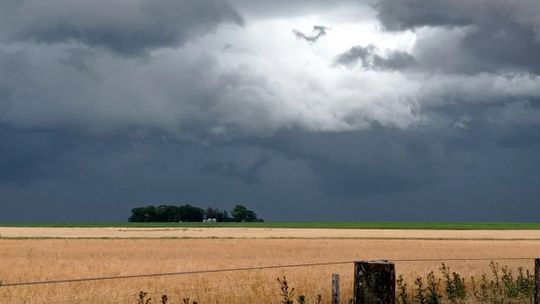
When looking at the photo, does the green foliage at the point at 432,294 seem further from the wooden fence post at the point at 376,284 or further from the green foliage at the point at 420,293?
the wooden fence post at the point at 376,284

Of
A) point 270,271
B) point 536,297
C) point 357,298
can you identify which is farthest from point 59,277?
point 357,298

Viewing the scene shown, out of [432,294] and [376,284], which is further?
[432,294]

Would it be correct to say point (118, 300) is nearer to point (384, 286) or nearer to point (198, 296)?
point (198, 296)

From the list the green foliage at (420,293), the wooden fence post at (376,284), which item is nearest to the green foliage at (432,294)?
the green foliage at (420,293)

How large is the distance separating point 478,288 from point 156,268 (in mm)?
14220

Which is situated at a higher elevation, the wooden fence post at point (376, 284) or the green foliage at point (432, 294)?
the wooden fence post at point (376, 284)

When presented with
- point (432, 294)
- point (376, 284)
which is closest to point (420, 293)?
point (432, 294)

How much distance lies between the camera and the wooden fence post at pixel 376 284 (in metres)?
9.08

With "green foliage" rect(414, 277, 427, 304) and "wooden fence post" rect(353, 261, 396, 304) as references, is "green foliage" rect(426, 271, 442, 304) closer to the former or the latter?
"green foliage" rect(414, 277, 427, 304)

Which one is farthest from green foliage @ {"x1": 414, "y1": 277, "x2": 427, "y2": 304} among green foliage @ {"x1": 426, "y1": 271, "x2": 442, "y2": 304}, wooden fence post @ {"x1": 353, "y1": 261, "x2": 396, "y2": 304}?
wooden fence post @ {"x1": 353, "y1": 261, "x2": 396, "y2": 304}

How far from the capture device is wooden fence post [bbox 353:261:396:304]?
29.8ft

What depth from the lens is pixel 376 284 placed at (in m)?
9.12

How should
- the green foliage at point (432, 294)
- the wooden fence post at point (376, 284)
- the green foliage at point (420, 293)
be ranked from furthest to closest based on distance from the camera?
the green foliage at point (420, 293) → the green foliage at point (432, 294) → the wooden fence post at point (376, 284)

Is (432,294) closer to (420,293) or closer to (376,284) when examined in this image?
(420,293)
